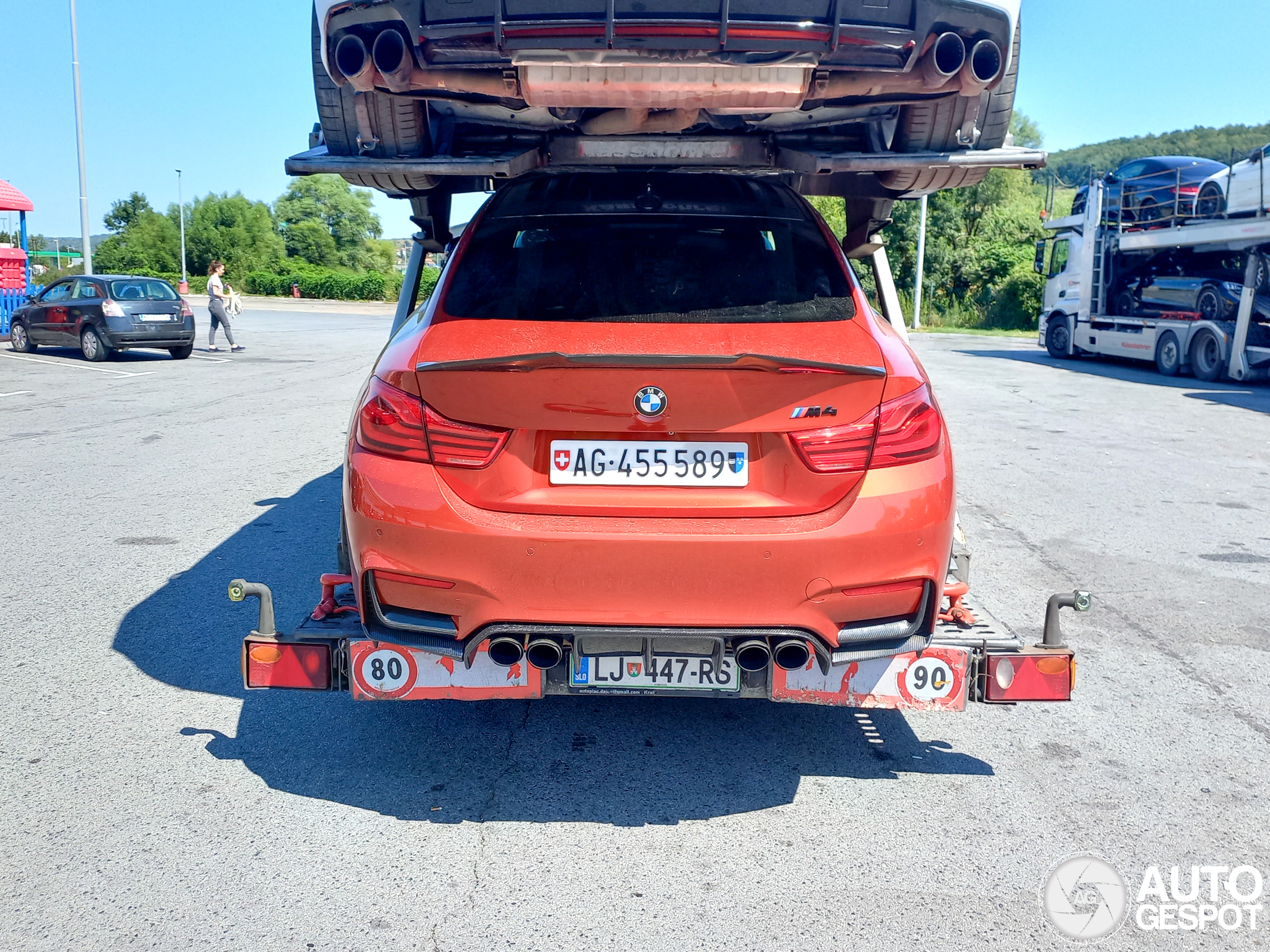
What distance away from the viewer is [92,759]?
3.73 meters

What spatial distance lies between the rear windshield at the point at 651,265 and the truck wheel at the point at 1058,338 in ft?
78.6

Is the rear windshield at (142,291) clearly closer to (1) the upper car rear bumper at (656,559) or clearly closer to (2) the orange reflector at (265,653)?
(2) the orange reflector at (265,653)

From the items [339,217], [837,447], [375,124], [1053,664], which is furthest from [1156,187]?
[339,217]

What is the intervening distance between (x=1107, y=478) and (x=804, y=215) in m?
6.46

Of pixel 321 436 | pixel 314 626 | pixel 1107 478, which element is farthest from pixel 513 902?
pixel 321 436

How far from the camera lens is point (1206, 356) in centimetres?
2055

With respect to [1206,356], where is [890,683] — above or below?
above

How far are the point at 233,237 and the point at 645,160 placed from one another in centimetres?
10909

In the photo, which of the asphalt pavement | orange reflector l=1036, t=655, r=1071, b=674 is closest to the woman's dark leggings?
the asphalt pavement

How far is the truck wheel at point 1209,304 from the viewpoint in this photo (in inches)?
805

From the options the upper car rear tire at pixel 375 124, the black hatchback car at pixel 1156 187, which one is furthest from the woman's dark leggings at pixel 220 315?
the upper car rear tire at pixel 375 124

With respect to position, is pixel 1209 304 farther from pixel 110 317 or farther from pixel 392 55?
pixel 392 55

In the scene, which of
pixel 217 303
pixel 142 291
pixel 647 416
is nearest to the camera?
pixel 647 416

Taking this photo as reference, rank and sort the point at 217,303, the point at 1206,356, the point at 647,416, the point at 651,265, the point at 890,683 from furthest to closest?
1. the point at 217,303
2. the point at 1206,356
3. the point at 651,265
4. the point at 890,683
5. the point at 647,416
